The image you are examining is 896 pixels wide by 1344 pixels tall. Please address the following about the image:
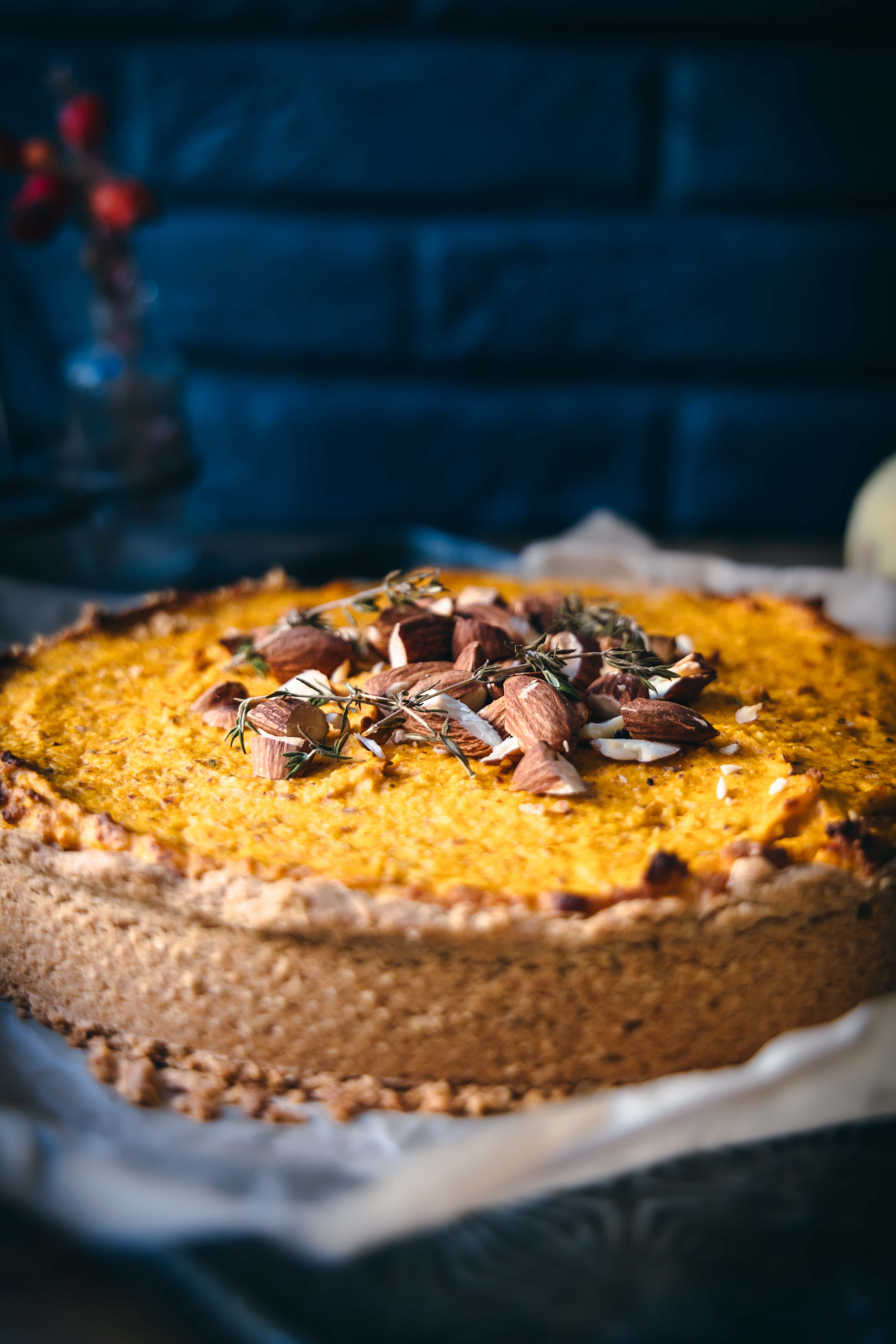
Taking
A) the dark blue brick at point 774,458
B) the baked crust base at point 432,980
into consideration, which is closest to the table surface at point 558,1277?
the baked crust base at point 432,980

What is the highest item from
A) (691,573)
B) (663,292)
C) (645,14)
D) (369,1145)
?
(645,14)

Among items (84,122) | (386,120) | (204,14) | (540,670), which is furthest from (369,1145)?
(204,14)

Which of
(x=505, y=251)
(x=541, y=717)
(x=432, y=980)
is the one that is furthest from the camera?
(x=505, y=251)

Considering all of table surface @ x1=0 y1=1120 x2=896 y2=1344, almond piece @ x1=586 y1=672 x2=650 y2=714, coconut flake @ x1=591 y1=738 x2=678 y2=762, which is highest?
almond piece @ x1=586 y1=672 x2=650 y2=714

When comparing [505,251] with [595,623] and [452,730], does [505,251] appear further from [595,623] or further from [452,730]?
[452,730]

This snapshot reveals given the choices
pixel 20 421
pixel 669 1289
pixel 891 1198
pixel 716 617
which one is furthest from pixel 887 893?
pixel 20 421

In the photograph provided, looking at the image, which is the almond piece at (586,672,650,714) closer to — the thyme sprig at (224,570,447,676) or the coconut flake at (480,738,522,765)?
the coconut flake at (480,738,522,765)

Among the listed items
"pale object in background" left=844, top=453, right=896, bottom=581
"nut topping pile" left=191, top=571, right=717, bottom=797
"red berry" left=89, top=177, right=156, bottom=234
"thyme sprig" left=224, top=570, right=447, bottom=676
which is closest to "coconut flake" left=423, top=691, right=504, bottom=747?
"nut topping pile" left=191, top=571, right=717, bottom=797
